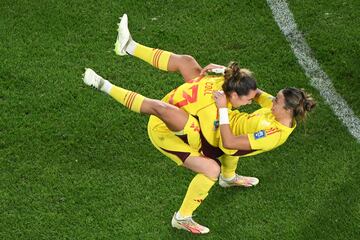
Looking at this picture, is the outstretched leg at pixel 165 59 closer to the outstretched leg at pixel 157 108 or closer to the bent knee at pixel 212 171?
the outstretched leg at pixel 157 108

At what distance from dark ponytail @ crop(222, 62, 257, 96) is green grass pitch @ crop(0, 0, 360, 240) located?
1.55 meters

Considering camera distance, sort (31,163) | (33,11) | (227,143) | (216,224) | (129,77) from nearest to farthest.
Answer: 1. (227,143)
2. (216,224)
3. (31,163)
4. (129,77)
5. (33,11)

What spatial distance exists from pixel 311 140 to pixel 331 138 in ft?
0.76

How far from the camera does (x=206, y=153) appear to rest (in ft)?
21.6

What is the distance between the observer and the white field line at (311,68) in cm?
795

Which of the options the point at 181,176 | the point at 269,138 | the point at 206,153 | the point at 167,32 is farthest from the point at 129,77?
the point at 269,138

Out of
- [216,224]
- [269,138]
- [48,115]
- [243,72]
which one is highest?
[243,72]

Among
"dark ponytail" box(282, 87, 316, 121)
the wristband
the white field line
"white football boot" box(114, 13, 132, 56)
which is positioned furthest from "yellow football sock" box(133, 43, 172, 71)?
the white field line

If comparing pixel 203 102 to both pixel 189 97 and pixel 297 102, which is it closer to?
pixel 189 97

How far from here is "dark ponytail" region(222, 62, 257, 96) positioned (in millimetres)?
6141

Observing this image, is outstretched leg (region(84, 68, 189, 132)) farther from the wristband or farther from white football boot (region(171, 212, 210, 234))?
white football boot (region(171, 212, 210, 234))

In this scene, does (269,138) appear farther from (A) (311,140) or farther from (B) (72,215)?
(B) (72,215)

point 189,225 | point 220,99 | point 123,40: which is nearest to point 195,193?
point 189,225

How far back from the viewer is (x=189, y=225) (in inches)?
270
